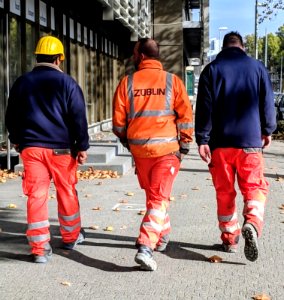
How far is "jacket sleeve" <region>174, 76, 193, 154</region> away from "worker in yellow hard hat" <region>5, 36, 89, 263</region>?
82 centimetres

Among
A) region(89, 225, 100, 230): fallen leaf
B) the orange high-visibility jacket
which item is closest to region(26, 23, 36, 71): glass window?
region(89, 225, 100, 230): fallen leaf

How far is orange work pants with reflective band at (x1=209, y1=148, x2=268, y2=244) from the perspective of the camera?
5.49 meters

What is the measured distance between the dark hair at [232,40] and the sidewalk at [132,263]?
1.89m

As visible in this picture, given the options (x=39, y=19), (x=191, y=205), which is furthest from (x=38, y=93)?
(x=39, y=19)

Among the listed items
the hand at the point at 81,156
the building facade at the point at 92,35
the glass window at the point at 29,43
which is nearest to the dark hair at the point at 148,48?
the hand at the point at 81,156

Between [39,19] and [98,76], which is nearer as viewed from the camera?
[39,19]

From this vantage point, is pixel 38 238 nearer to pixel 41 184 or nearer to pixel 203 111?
pixel 41 184

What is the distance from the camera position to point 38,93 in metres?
5.54

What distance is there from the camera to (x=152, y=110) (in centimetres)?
541

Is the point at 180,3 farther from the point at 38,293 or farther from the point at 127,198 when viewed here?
the point at 38,293

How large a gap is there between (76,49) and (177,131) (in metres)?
13.9

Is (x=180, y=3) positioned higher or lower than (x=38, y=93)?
→ higher

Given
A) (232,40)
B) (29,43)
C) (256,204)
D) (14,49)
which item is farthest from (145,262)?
(29,43)

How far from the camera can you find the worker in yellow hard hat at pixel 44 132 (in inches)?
217
